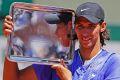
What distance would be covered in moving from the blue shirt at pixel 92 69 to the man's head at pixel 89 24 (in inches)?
4.5

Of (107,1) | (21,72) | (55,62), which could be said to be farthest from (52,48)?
(107,1)

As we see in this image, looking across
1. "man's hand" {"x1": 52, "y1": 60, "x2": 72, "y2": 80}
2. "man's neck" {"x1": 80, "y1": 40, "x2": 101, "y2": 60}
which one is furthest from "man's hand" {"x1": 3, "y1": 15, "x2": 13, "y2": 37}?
"man's neck" {"x1": 80, "y1": 40, "x2": 101, "y2": 60}

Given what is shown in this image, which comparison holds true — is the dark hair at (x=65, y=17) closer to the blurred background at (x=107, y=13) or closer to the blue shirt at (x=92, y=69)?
the blue shirt at (x=92, y=69)

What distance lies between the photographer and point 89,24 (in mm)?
2557

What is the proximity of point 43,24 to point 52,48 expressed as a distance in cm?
15

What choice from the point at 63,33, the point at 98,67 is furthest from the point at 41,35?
the point at 98,67

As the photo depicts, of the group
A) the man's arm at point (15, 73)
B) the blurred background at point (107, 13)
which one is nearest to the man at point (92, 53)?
the man's arm at point (15, 73)

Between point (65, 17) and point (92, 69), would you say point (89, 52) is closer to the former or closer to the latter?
point (92, 69)

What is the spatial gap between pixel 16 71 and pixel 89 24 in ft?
1.73

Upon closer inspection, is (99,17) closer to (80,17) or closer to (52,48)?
(80,17)

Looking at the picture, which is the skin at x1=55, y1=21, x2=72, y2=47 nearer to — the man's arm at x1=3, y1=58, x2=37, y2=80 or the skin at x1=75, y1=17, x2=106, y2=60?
the skin at x1=75, y1=17, x2=106, y2=60

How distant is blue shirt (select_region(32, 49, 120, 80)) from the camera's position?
8.30ft

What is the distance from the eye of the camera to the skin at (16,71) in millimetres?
2539

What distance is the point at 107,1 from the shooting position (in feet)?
14.7
